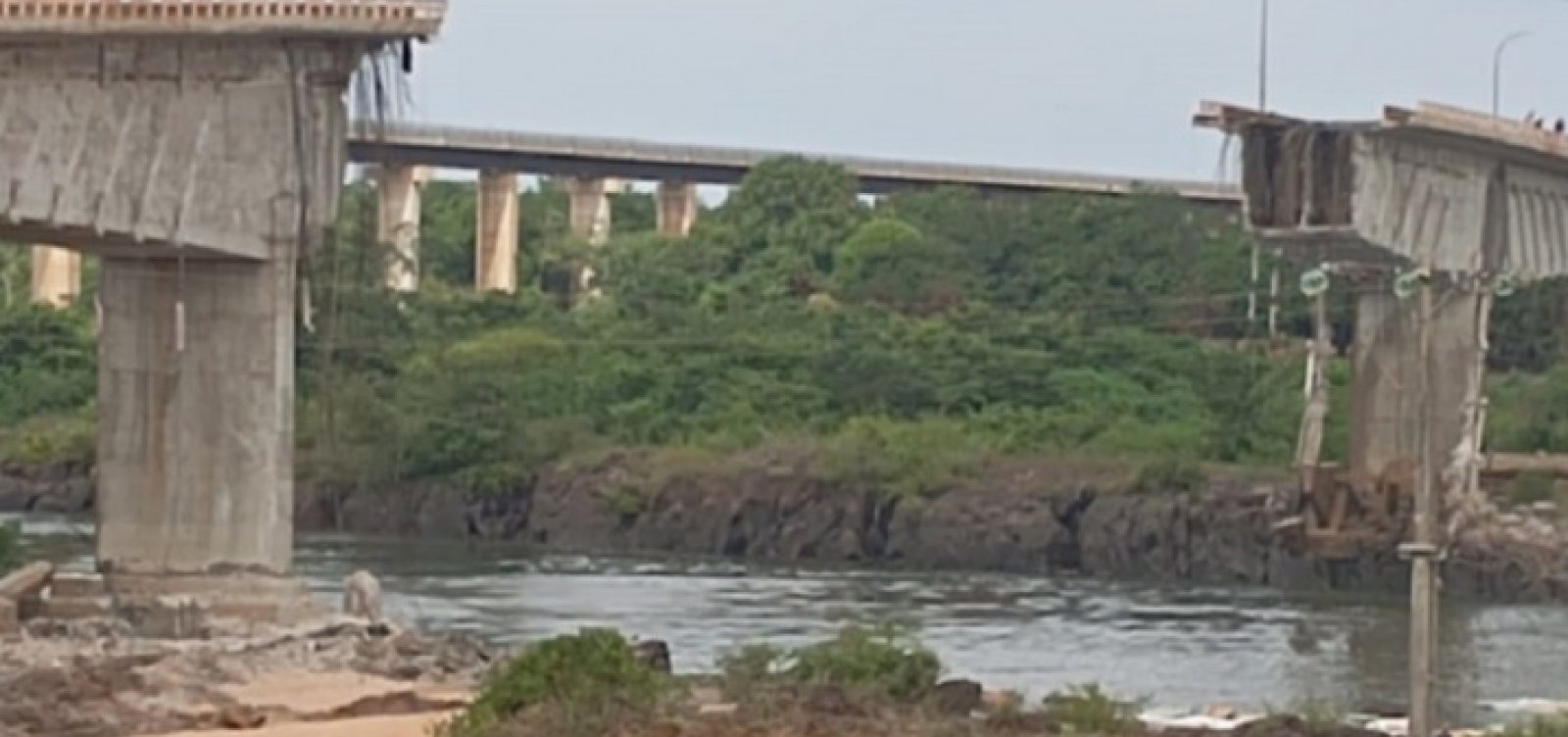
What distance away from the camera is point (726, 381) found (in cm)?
9750

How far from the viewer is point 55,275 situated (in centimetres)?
11475

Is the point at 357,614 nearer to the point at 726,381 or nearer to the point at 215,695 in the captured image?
the point at 215,695

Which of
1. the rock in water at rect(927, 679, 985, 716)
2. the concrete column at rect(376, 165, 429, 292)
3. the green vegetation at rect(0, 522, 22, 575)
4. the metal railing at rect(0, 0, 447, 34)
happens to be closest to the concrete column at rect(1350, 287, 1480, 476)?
the green vegetation at rect(0, 522, 22, 575)

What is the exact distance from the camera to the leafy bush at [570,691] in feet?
98.4

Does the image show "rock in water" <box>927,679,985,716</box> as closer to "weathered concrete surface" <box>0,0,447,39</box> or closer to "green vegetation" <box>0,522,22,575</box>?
"weathered concrete surface" <box>0,0,447,39</box>

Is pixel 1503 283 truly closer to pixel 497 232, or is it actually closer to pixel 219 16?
pixel 219 16

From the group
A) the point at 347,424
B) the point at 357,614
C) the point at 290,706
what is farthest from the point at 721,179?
the point at 290,706

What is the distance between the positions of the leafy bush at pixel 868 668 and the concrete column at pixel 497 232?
266 ft

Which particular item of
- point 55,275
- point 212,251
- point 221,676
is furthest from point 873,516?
point 221,676

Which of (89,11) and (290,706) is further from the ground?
(89,11)

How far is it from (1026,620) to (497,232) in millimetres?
61155

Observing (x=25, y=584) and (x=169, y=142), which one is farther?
(x=25, y=584)

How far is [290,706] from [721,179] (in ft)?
297

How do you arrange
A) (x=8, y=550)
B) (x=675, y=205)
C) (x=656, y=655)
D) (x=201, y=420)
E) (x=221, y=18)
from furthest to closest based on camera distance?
(x=675, y=205) → (x=8, y=550) → (x=201, y=420) → (x=221, y=18) → (x=656, y=655)
